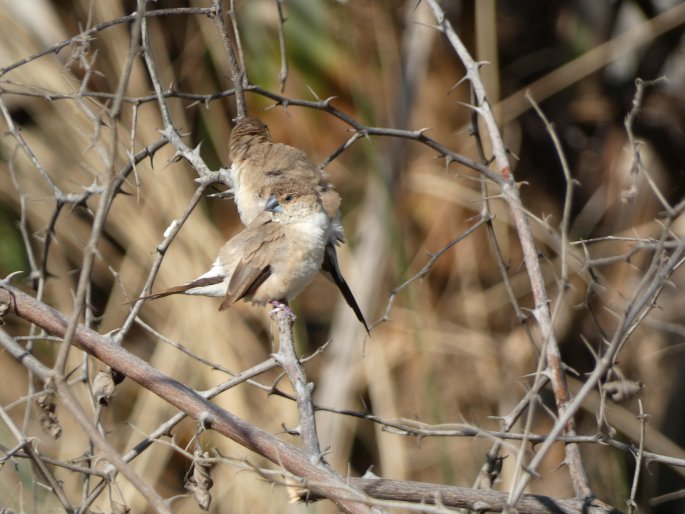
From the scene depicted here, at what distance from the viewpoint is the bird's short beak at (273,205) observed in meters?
3.76

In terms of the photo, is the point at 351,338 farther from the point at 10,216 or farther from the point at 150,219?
the point at 10,216

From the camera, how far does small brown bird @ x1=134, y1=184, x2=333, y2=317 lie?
12.3ft

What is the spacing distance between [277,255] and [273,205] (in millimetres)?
211

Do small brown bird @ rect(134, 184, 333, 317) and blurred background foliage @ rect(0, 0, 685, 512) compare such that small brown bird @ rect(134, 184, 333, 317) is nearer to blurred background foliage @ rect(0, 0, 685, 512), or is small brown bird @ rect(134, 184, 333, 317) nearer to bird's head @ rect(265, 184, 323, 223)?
bird's head @ rect(265, 184, 323, 223)

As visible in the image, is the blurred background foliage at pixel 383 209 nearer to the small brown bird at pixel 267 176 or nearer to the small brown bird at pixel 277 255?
the small brown bird at pixel 267 176

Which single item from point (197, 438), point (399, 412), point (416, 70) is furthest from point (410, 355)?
point (197, 438)

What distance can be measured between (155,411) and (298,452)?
3.76m

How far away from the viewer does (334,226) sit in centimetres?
388

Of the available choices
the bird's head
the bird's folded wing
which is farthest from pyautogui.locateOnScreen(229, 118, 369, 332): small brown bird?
the bird's folded wing

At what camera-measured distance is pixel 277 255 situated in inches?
148

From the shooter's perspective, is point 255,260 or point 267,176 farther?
point 267,176

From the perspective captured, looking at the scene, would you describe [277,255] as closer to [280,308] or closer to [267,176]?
[280,308]

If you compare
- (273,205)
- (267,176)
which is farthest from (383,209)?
(273,205)

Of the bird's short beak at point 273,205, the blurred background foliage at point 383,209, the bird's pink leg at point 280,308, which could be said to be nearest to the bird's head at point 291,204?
the bird's short beak at point 273,205
